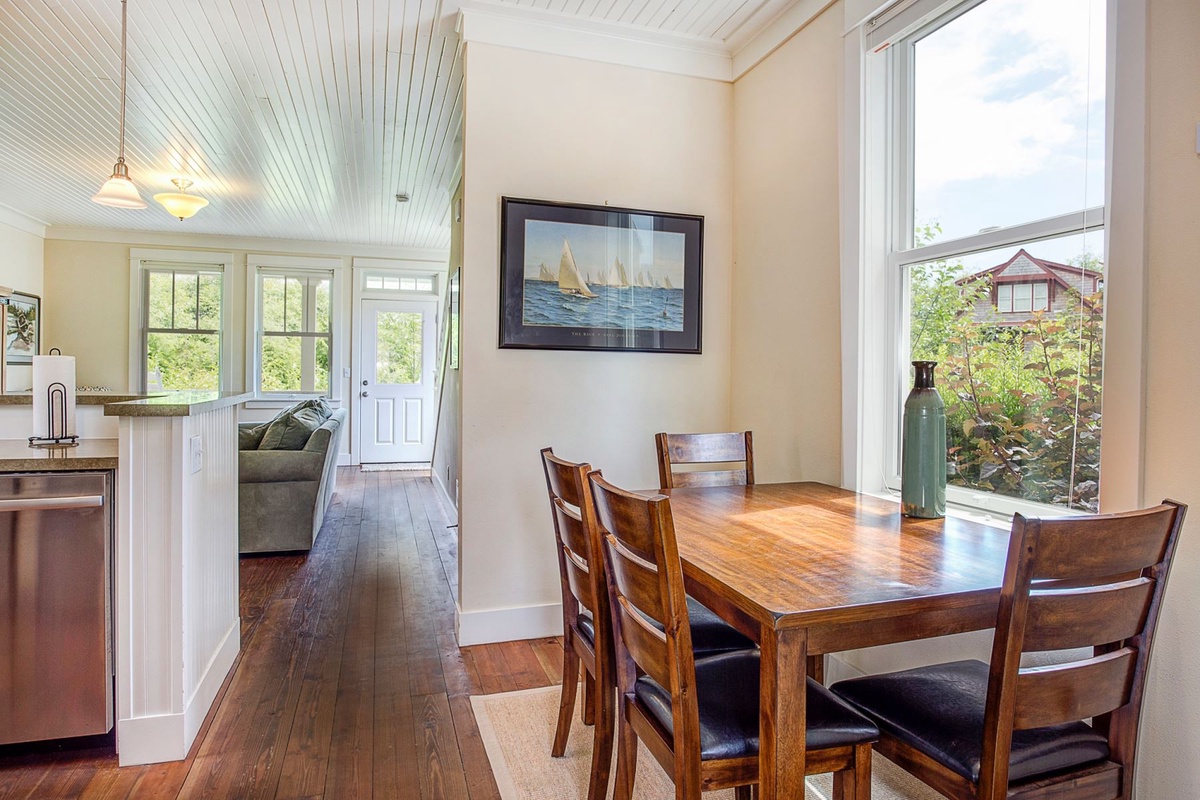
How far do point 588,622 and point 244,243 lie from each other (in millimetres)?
7146

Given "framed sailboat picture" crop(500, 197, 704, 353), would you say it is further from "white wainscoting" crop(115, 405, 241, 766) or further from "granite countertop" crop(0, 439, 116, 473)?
"granite countertop" crop(0, 439, 116, 473)

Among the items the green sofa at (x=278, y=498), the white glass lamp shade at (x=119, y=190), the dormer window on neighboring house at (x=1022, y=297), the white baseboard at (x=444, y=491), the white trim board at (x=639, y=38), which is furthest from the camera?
the white baseboard at (x=444, y=491)

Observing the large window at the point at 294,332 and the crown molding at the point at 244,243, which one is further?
the large window at the point at 294,332

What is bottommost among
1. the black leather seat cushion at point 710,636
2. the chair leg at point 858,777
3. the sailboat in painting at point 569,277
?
the chair leg at point 858,777

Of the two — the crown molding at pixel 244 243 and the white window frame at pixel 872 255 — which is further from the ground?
the crown molding at pixel 244 243

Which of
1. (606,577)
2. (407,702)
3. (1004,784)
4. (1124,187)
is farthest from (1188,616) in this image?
(407,702)

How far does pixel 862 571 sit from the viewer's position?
1241 millimetres

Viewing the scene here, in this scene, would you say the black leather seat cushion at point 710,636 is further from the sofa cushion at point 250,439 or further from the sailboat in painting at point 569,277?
the sofa cushion at point 250,439

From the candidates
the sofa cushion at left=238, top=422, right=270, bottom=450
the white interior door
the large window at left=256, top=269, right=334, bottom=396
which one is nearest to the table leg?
the sofa cushion at left=238, top=422, right=270, bottom=450

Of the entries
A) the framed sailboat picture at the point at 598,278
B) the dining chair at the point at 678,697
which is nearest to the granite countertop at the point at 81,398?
the framed sailboat picture at the point at 598,278

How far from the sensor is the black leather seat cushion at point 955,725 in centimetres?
112

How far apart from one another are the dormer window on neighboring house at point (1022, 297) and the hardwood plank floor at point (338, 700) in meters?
1.96

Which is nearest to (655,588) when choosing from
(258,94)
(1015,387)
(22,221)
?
(1015,387)

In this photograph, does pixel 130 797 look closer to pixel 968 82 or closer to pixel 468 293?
pixel 468 293
